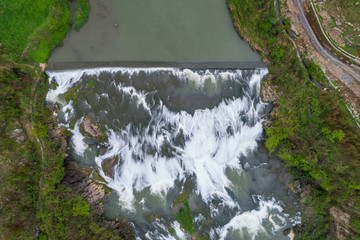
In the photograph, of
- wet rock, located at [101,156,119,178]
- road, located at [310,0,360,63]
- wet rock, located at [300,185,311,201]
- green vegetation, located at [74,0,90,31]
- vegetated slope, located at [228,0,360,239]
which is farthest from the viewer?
wet rock, located at [101,156,119,178]

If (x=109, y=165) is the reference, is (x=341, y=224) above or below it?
above

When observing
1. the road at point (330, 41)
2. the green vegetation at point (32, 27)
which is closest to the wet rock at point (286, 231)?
the road at point (330, 41)

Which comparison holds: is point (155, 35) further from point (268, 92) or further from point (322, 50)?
point (322, 50)

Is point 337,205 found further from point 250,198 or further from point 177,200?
point 177,200

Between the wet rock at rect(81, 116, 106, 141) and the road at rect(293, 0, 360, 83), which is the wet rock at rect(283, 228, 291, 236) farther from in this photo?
the wet rock at rect(81, 116, 106, 141)

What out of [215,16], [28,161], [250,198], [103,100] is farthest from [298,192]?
[28,161]

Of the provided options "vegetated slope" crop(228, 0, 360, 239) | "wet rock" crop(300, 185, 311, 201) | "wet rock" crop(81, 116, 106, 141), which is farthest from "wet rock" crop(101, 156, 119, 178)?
"wet rock" crop(300, 185, 311, 201)

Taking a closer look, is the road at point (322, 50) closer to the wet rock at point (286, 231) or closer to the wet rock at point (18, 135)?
the wet rock at point (286, 231)

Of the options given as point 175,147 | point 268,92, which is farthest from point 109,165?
point 268,92
